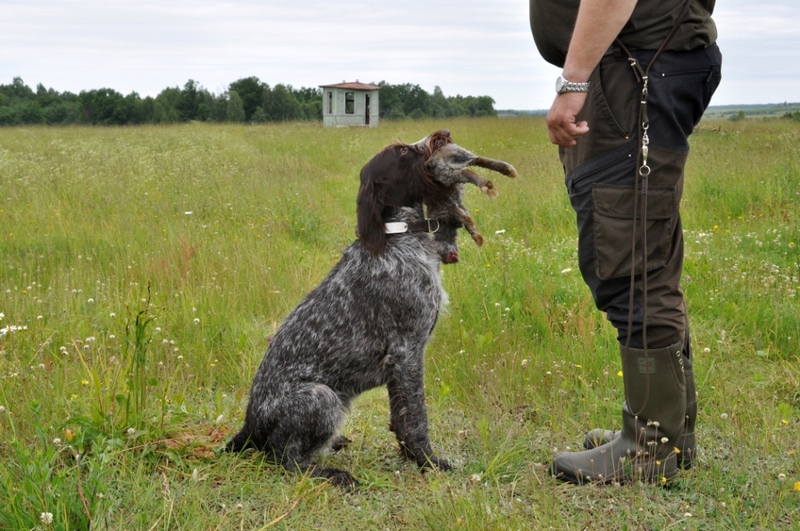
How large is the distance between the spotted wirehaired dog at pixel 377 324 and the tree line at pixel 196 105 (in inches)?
1094

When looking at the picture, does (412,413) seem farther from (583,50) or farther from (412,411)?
(583,50)

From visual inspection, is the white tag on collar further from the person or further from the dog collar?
the person

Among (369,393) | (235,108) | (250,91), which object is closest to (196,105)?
(235,108)

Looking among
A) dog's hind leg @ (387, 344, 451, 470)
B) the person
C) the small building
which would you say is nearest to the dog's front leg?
dog's hind leg @ (387, 344, 451, 470)

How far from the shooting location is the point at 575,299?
5.29 metres

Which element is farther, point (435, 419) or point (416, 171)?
point (435, 419)

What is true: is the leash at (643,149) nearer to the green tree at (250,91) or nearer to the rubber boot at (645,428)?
the rubber boot at (645,428)

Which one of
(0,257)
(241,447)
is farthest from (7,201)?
(241,447)

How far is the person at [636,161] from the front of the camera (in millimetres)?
2725

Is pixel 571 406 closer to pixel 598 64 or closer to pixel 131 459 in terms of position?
pixel 598 64

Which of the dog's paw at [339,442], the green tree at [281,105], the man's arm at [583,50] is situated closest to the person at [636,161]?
the man's arm at [583,50]

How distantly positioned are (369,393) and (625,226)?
219 cm

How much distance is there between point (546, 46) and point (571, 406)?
1971 millimetres

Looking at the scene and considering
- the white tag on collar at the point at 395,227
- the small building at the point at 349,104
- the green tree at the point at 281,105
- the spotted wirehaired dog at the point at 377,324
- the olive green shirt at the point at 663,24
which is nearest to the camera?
the olive green shirt at the point at 663,24
